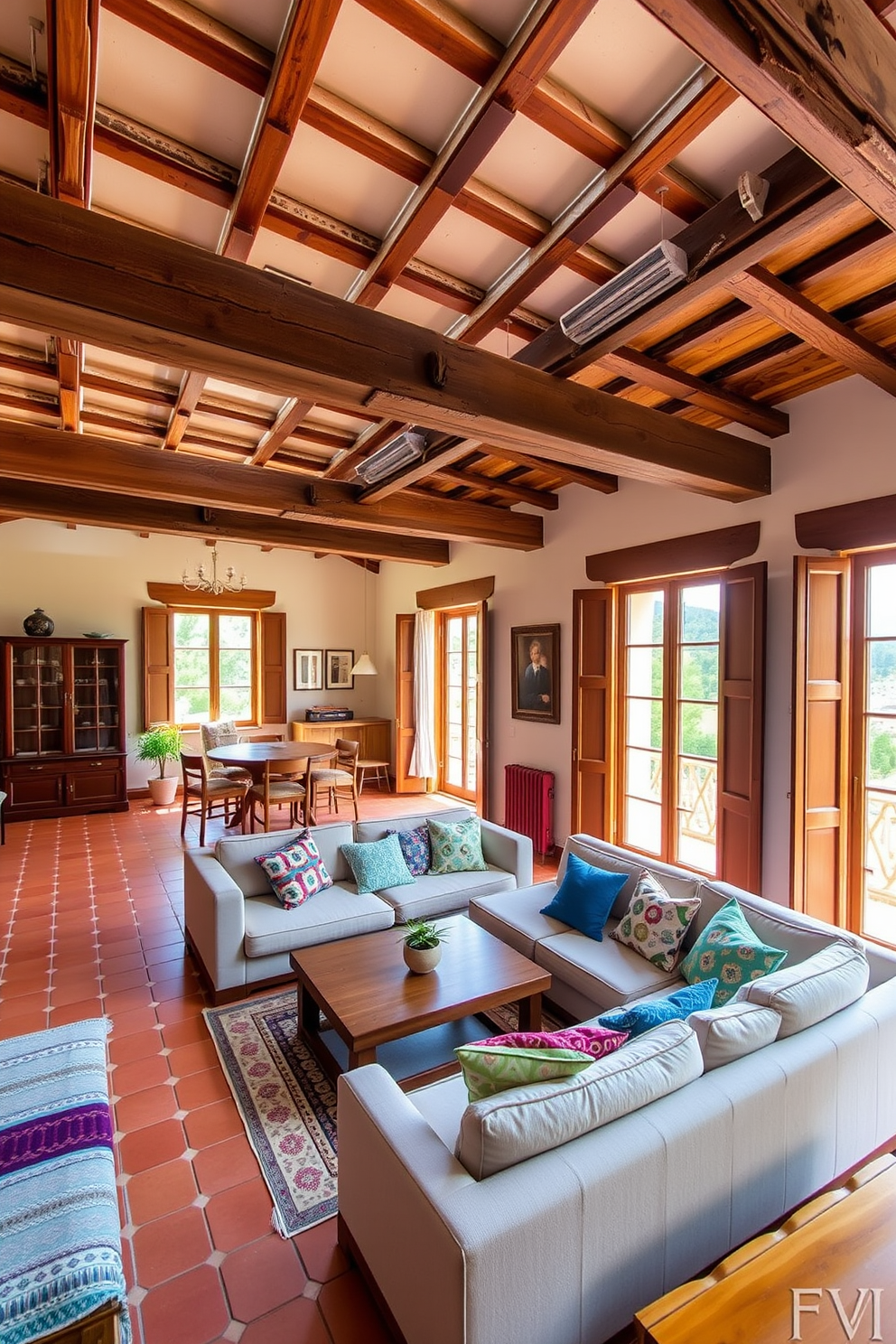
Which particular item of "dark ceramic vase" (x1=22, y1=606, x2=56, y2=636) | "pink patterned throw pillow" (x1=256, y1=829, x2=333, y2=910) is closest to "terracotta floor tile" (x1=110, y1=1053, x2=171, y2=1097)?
"pink patterned throw pillow" (x1=256, y1=829, x2=333, y2=910)

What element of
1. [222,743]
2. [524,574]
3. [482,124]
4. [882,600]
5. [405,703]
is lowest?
[222,743]

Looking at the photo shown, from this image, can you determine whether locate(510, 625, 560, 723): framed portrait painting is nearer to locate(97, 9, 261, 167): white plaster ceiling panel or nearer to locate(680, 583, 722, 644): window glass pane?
locate(680, 583, 722, 644): window glass pane

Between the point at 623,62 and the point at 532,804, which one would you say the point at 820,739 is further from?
the point at 623,62

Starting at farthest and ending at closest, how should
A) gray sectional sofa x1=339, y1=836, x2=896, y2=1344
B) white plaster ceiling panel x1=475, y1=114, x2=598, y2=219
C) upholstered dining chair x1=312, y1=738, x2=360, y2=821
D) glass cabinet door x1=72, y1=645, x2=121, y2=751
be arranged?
glass cabinet door x1=72, y1=645, x2=121, y2=751 → upholstered dining chair x1=312, y1=738, x2=360, y2=821 → white plaster ceiling panel x1=475, y1=114, x2=598, y2=219 → gray sectional sofa x1=339, y1=836, x2=896, y2=1344

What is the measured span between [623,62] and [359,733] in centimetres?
738

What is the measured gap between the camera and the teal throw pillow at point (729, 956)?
7.57 feet

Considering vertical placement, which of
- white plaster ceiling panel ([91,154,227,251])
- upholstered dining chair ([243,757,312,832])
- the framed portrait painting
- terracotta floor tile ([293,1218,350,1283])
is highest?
white plaster ceiling panel ([91,154,227,251])

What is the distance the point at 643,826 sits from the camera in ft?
15.6

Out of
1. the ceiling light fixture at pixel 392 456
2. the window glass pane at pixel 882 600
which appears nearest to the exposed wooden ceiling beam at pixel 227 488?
the ceiling light fixture at pixel 392 456

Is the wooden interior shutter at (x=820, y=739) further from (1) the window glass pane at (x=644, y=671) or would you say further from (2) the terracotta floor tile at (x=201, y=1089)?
(2) the terracotta floor tile at (x=201, y=1089)

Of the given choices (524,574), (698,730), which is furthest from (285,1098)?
(524,574)

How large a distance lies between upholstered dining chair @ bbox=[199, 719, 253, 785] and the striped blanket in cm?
390

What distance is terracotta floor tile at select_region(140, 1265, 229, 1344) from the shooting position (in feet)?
5.29

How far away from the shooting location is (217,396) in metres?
3.90
